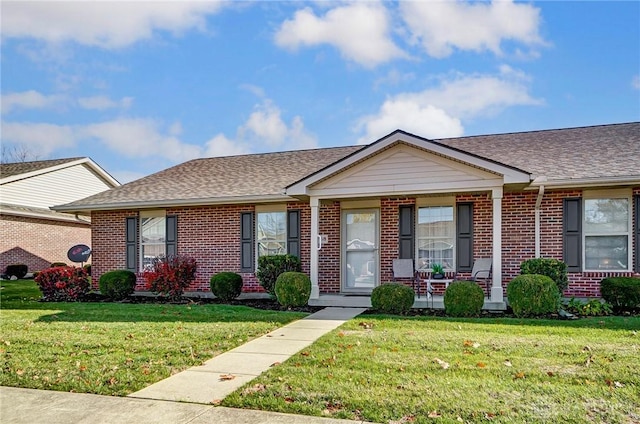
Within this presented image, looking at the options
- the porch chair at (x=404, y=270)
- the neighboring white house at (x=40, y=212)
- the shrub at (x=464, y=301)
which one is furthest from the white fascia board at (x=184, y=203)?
the shrub at (x=464, y=301)

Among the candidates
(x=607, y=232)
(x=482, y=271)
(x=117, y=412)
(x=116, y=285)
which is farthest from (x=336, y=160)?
(x=117, y=412)

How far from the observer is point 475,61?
12711mm

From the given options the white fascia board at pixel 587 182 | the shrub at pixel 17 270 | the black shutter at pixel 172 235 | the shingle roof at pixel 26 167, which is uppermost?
the shingle roof at pixel 26 167

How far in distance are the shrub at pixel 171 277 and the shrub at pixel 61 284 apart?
2200mm

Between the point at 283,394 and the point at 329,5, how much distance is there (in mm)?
7882

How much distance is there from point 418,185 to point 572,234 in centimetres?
357

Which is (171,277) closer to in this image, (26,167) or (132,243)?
(132,243)

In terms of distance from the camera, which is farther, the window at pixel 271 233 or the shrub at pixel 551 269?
the window at pixel 271 233

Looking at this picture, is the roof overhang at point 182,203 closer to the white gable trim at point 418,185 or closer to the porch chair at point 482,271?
the white gable trim at point 418,185

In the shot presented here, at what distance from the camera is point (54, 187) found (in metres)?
24.4

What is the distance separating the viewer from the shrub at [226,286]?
12.1 metres

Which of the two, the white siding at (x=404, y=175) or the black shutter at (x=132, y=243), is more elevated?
the white siding at (x=404, y=175)

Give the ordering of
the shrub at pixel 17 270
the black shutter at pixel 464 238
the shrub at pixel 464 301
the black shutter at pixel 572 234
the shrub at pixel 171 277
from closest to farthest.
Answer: the shrub at pixel 464 301 < the black shutter at pixel 572 234 < the black shutter at pixel 464 238 < the shrub at pixel 171 277 < the shrub at pixel 17 270

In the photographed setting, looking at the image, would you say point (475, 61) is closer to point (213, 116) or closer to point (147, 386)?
point (213, 116)
